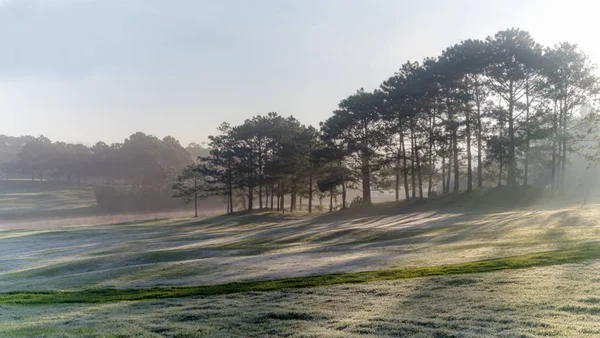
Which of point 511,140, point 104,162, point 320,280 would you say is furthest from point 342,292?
point 104,162

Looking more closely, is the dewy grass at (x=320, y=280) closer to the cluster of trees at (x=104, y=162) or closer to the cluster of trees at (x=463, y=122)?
the cluster of trees at (x=463, y=122)

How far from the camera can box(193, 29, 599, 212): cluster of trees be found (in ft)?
176

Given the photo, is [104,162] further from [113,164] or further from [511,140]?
[511,140]

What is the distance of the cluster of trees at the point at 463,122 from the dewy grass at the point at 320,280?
128 feet

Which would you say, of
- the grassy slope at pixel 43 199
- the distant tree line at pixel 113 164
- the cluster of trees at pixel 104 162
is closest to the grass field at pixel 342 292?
the grassy slope at pixel 43 199

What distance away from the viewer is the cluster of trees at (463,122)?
53.7 meters

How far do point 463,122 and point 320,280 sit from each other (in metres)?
44.7

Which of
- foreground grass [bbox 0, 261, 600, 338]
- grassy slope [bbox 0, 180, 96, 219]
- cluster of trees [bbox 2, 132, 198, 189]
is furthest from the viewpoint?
cluster of trees [bbox 2, 132, 198, 189]

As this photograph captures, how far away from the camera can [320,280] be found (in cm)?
1627

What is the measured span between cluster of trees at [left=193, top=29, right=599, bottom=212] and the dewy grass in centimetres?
3893

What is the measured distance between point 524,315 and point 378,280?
5747 mm

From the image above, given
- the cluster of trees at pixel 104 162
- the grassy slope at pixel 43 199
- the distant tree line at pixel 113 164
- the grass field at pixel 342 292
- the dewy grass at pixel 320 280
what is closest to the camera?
the grass field at pixel 342 292

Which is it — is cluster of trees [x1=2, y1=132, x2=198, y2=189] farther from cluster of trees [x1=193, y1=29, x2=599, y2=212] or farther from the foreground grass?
the foreground grass

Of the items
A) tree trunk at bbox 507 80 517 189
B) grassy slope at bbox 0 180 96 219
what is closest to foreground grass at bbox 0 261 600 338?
tree trunk at bbox 507 80 517 189
